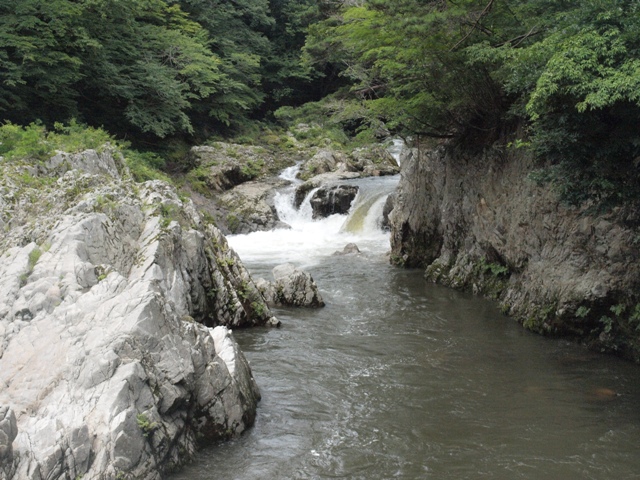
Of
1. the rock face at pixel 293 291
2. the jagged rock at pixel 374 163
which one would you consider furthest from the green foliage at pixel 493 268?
the jagged rock at pixel 374 163

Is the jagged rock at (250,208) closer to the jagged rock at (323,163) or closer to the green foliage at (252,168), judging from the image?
the green foliage at (252,168)

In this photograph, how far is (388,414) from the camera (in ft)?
23.2

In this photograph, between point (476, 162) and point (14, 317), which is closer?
point (14, 317)

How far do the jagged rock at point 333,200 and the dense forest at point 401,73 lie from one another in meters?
3.68

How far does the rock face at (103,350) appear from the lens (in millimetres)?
4801

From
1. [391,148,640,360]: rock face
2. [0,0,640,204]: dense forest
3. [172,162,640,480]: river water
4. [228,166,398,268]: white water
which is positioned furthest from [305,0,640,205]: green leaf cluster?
[228,166,398,268]: white water

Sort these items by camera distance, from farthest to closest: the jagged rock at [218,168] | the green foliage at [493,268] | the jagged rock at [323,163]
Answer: the jagged rock at [323,163]
the jagged rock at [218,168]
the green foliage at [493,268]

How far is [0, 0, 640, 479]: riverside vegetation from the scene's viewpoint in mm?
5639

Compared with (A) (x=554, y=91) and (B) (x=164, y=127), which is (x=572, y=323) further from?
(B) (x=164, y=127)

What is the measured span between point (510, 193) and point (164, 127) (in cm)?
1874

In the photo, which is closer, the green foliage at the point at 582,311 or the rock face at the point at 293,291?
the green foliage at the point at 582,311

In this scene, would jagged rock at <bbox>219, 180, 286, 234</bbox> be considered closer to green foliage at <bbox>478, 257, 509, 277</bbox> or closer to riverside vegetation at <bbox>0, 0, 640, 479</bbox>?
riverside vegetation at <bbox>0, 0, 640, 479</bbox>

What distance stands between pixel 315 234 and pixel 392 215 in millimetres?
6101

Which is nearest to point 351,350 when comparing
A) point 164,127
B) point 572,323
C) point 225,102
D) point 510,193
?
point 572,323
